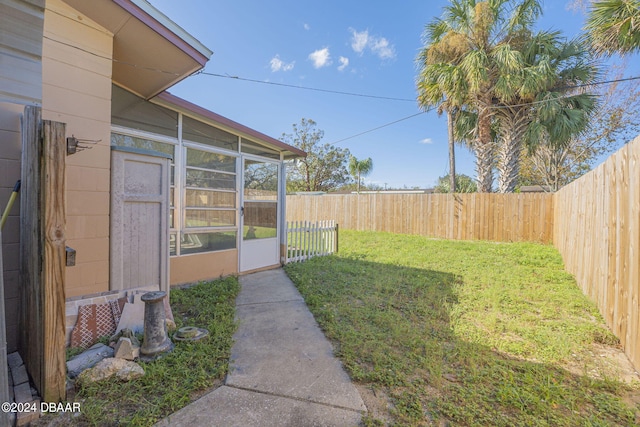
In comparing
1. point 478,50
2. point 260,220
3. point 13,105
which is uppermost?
point 478,50

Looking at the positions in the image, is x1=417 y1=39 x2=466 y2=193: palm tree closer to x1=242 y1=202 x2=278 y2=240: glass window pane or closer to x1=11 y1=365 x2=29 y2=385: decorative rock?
x1=242 y1=202 x2=278 y2=240: glass window pane

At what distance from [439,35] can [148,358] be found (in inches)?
458

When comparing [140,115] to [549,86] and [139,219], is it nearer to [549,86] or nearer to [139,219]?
[139,219]

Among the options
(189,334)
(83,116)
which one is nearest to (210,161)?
(83,116)

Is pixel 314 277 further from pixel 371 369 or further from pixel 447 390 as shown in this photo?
pixel 447 390

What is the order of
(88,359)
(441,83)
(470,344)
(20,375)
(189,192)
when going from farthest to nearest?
(441,83) < (189,192) < (470,344) < (88,359) < (20,375)

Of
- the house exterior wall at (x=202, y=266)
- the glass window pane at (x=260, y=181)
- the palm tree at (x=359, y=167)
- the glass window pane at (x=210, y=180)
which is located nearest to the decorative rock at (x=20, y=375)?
the house exterior wall at (x=202, y=266)

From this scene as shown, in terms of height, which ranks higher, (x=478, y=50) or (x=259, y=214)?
(x=478, y=50)

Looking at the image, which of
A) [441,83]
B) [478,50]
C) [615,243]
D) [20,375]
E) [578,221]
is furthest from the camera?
[441,83]

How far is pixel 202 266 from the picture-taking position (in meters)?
4.28

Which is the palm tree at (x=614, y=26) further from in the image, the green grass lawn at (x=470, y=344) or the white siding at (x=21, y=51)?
the white siding at (x=21, y=51)

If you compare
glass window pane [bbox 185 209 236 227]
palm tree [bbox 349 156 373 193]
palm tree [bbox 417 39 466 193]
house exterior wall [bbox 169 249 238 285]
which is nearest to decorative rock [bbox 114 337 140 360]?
house exterior wall [bbox 169 249 238 285]

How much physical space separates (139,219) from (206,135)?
6.38ft

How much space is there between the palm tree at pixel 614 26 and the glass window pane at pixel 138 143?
7541 millimetres
